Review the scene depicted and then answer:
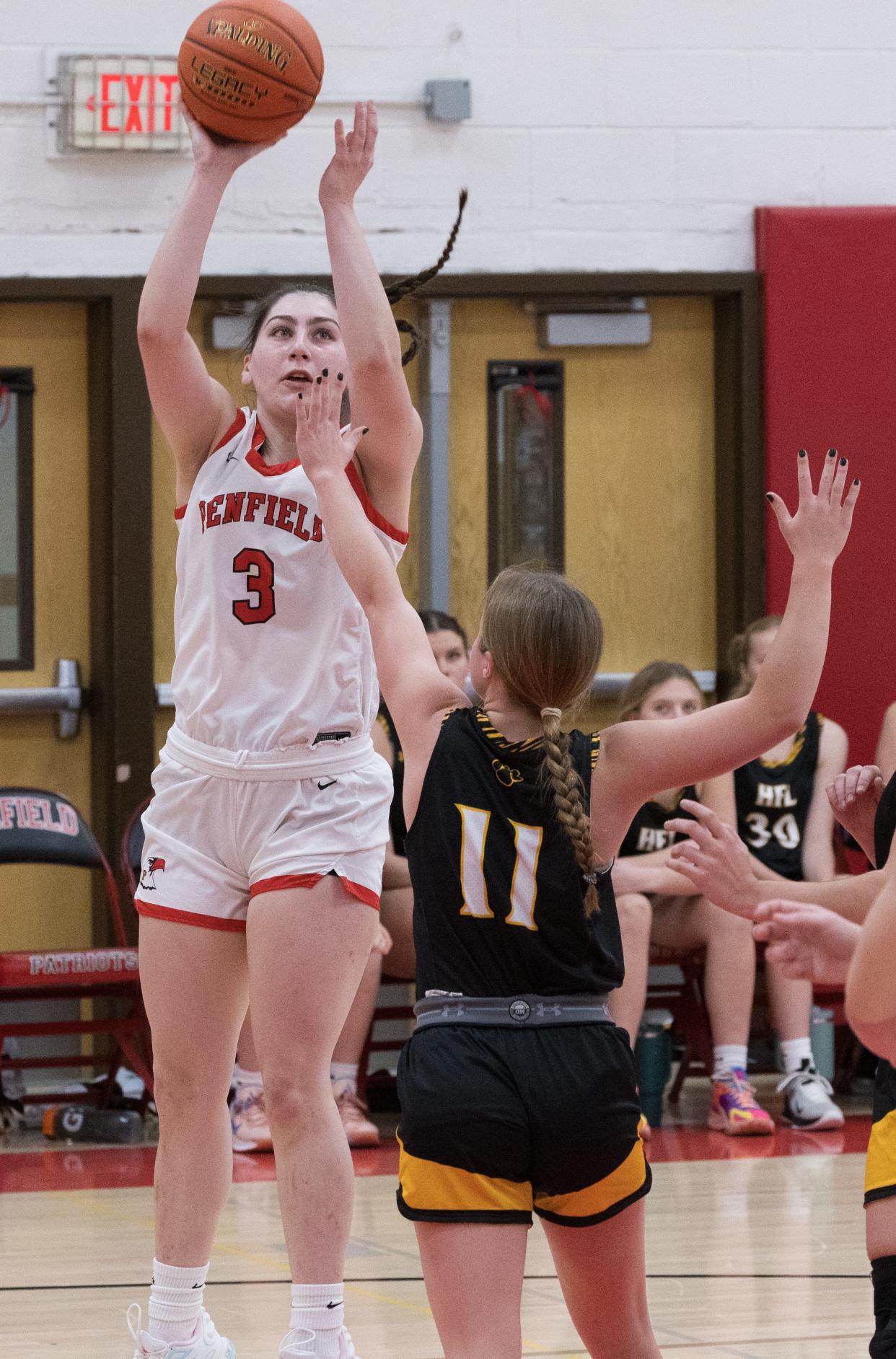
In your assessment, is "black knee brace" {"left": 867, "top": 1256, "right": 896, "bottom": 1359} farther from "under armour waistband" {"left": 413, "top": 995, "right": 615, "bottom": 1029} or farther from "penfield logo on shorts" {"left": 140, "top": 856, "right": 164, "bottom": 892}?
"penfield logo on shorts" {"left": 140, "top": 856, "right": 164, "bottom": 892}

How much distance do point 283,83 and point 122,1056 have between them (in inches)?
145

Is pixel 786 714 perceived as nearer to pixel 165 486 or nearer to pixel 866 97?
pixel 165 486

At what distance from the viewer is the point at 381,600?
8.57 ft

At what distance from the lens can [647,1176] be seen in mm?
2482

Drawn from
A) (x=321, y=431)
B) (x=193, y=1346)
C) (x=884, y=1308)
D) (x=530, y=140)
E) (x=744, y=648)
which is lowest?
(x=193, y=1346)

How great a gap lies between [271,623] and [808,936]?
1.38 m

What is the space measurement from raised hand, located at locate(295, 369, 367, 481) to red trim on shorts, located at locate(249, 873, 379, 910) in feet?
2.23

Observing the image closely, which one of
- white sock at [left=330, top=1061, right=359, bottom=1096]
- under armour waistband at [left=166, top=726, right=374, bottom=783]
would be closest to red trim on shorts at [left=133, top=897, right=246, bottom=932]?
under armour waistband at [left=166, top=726, right=374, bottom=783]

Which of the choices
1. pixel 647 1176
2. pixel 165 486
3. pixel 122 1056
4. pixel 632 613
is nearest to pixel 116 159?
pixel 165 486

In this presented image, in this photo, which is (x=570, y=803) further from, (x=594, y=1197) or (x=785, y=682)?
(x=594, y=1197)

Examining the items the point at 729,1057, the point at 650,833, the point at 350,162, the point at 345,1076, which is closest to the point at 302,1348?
the point at 350,162

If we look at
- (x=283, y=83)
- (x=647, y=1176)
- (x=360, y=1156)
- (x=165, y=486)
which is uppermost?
(x=283, y=83)

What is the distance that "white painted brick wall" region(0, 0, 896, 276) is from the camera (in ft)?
22.1

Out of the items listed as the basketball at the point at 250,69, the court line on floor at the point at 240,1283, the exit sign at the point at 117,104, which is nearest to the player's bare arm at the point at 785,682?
the basketball at the point at 250,69
